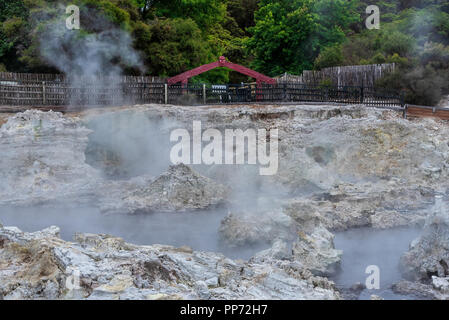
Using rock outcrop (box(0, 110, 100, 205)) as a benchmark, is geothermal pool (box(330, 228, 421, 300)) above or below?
below

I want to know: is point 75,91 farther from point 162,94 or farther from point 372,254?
point 372,254

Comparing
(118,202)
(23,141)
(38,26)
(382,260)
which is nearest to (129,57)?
(38,26)

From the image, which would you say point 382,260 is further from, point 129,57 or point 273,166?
point 129,57

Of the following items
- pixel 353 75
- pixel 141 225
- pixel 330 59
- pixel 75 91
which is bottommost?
pixel 141 225

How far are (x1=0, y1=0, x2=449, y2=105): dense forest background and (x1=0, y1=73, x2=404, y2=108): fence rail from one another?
145 cm

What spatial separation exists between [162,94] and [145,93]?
574 millimetres

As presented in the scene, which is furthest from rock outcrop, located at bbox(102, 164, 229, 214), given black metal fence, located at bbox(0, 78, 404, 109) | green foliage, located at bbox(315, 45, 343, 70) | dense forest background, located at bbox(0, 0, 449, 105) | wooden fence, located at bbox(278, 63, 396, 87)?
green foliage, located at bbox(315, 45, 343, 70)

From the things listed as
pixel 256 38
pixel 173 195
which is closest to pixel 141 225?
pixel 173 195

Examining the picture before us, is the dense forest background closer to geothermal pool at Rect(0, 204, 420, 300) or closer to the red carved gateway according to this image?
the red carved gateway

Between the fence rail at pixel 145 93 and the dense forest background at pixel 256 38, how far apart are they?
1449mm

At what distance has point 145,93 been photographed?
1800 cm

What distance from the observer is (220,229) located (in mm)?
11539

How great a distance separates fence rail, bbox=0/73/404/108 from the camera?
1714 cm

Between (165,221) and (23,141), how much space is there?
4858 millimetres
